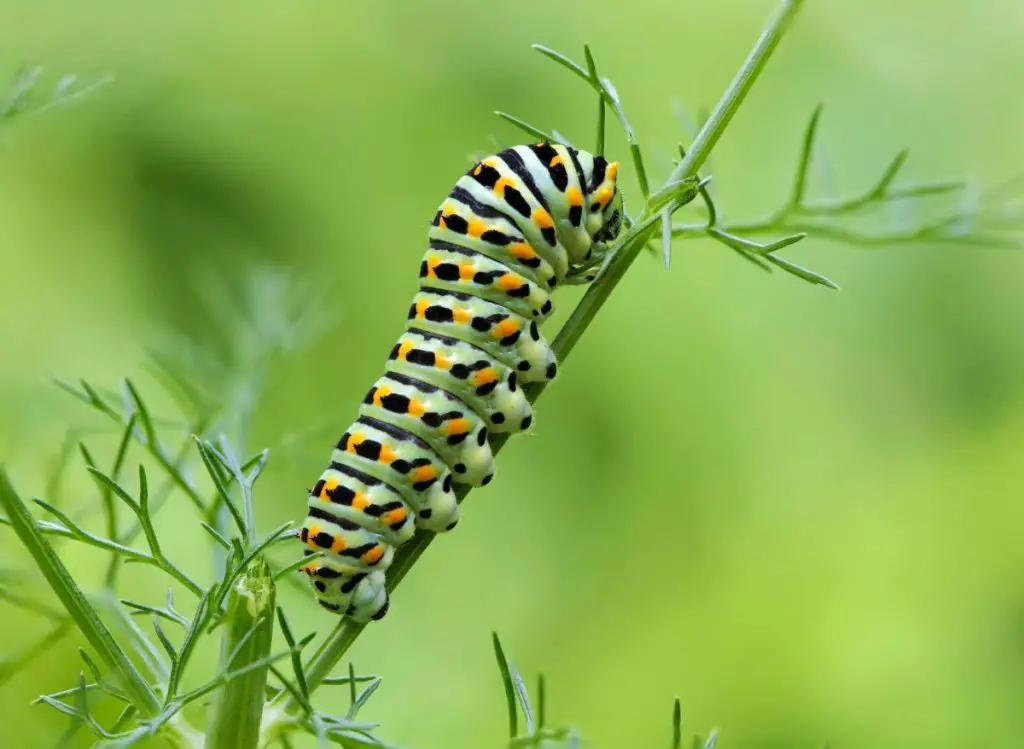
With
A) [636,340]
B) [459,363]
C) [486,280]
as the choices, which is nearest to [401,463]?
[459,363]

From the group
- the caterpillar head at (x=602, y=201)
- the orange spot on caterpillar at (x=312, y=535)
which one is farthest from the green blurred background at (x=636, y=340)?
the caterpillar head at (x=602, y=201)

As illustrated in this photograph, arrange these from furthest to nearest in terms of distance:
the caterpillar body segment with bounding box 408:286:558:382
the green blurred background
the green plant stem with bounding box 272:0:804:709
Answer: the green blurred background, the caterpillar body segment with bounding box 408:286:558:382, the green plant stem with bounding box 272:0:804:709

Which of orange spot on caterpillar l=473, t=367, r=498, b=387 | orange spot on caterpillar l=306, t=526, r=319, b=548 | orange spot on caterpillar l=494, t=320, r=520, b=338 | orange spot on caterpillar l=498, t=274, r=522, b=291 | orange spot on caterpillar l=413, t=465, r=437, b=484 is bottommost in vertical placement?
orange spot on caterpillar l=306, t=526, r=319, b=548

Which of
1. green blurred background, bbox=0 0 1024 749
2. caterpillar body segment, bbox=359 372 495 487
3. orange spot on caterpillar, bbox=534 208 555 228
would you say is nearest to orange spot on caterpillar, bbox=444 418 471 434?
caterpillar body segment, bbox=359 372 495 487

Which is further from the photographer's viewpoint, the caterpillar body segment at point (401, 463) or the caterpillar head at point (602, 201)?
the caterpillar head at point (602, 201)

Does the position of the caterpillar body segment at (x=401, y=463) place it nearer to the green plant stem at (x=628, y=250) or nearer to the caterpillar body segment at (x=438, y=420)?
the caterpillar body segment at (x=438, y=420)

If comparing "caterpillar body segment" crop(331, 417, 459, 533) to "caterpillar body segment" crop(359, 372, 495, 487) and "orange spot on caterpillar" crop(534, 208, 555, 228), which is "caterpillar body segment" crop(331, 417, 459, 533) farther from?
"orange spot on caterpillar" crop(534, 208, 555, 228)

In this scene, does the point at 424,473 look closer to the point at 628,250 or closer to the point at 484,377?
the point at 484,377

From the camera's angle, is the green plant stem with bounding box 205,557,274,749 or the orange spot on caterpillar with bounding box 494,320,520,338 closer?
the green plant stem with bounding box 205,557,274,749

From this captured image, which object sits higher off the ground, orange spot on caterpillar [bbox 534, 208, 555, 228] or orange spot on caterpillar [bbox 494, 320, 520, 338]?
orange spot on caterpillar [bbox 534, 208, 555, 228]
